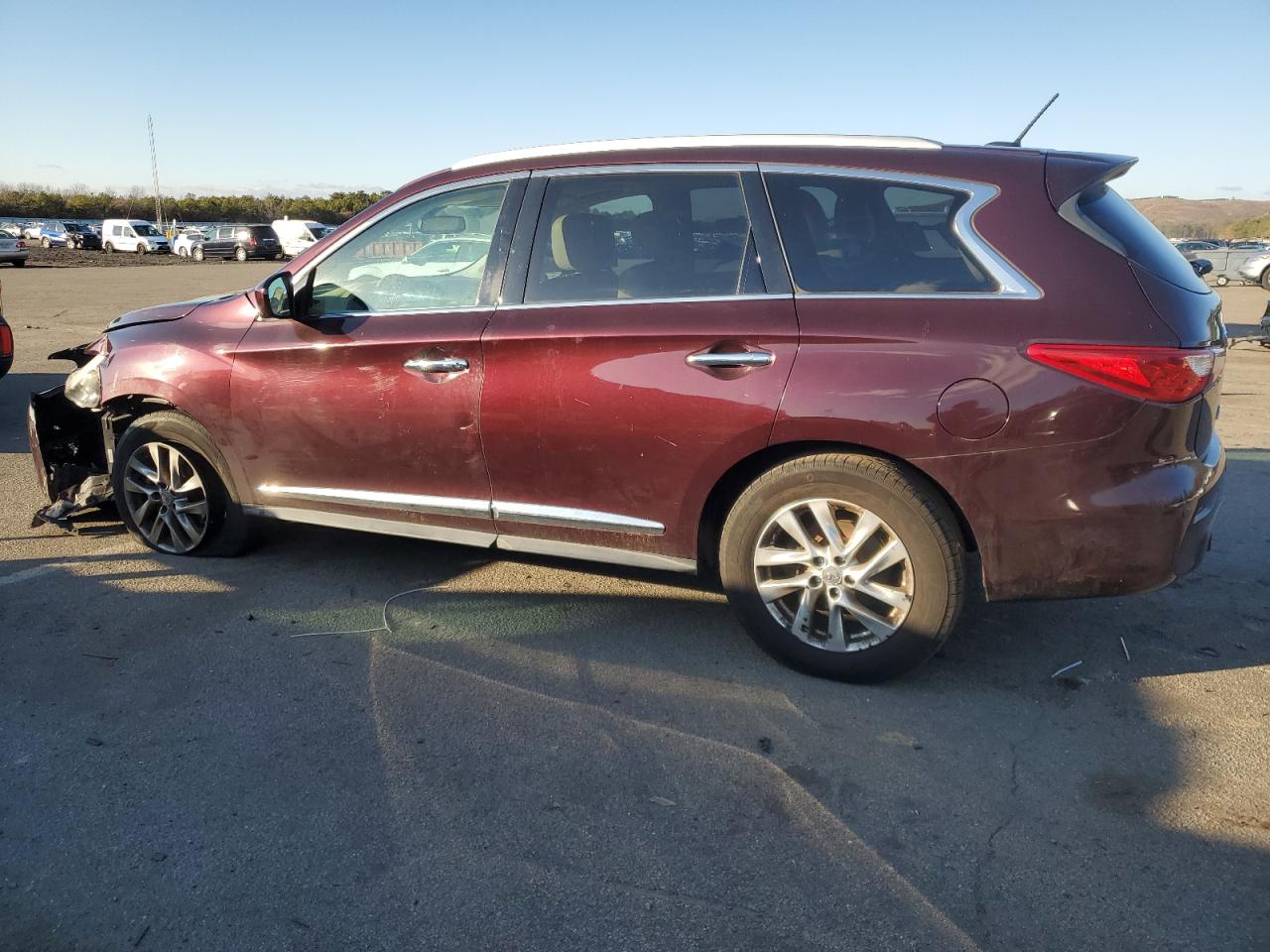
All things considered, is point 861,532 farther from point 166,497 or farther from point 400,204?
point 166,497

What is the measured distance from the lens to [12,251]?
36031 millimetres

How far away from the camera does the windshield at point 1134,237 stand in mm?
3285

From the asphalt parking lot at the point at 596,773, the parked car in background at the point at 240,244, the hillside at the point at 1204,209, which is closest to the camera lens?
the asphalt parking lot at the point at 596,773

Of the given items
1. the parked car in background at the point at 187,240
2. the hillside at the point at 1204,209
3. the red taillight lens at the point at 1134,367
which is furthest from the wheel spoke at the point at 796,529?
the hillside at the point at 1204,209

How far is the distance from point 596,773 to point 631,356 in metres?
1.51

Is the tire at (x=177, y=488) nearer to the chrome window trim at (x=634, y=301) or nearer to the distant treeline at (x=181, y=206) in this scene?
the chrome window trim at (x=634, y=301)

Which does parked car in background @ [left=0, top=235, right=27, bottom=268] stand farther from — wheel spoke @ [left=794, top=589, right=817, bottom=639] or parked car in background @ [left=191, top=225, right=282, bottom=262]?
wheel spoke @ [left=794, top=589, right=817, bottom=639]

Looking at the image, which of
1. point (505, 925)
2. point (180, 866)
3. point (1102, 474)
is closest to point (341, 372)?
point (180, 866)

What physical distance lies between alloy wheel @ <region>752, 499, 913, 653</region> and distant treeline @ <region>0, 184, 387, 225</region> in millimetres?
70058

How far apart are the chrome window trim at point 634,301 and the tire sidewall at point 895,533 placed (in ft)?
2.21

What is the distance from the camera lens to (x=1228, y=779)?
3.01m

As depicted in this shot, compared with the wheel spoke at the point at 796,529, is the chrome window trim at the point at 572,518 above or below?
below

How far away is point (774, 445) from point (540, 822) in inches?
60.5

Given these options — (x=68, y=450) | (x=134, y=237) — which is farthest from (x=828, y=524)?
(x=134, y=237)
